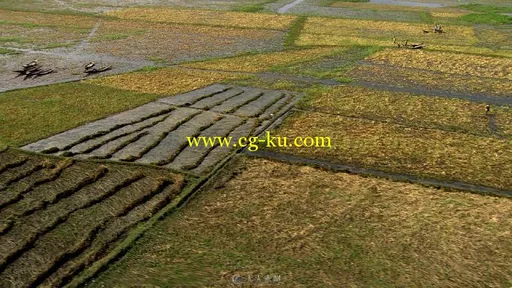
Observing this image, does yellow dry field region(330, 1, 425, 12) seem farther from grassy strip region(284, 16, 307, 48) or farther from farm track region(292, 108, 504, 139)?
farm track region(292, 108, 504, 139)

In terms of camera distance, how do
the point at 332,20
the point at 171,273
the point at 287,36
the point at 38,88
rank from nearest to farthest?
1. the point at 171,273
2. the point at 38,88
3. the point at 287,36
4. the point at 332,20

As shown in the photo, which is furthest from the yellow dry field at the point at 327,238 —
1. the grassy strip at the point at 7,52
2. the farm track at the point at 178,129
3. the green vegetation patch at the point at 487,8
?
the green vegetation patch at the point at 487,8

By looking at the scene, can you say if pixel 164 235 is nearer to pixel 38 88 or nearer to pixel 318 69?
pixel 38 88

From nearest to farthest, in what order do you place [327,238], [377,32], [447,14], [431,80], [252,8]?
[327,238]
[431,80]
[377,32]
[447,14]
[252,8]

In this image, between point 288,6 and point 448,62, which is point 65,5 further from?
point 448,62

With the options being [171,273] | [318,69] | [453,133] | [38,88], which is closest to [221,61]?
[318,69]

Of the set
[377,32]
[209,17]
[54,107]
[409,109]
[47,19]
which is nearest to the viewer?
[54,107]

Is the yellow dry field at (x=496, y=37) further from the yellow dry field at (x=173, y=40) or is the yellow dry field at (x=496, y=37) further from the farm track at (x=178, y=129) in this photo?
the farm track at (x=178, y=129)

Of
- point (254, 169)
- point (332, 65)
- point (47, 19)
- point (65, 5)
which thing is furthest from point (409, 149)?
point (65, 5)
